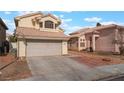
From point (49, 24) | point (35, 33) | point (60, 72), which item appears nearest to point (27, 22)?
point (35, 33)

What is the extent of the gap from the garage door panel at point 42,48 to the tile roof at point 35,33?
0.68 meters

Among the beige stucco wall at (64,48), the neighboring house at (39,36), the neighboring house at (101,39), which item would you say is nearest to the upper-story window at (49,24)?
the neighboring house at (39,36)

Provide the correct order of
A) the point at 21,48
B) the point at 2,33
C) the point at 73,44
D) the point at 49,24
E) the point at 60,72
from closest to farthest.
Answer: the point at 60,72 < the point at 21,48 < the point at 73,44 < the point at 49,24 < the point at 2,33

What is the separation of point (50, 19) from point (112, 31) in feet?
24.1

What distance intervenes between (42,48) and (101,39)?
7075mm

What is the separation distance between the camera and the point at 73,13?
12.0 m

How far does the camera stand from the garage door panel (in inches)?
667

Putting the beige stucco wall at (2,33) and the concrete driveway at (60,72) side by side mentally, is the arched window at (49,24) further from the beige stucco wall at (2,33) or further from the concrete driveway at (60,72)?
the concrete driveway at (60,72)

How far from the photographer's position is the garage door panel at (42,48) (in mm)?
16953

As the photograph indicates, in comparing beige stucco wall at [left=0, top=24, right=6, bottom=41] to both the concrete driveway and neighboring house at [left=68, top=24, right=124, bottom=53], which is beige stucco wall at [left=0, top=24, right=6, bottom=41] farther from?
the concrete driveway

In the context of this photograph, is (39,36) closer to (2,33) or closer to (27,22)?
(27,22)

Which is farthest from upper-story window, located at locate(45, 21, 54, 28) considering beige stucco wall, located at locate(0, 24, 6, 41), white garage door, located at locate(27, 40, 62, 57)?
beige stucco wall, located at locate(0, 24, 6, 41)

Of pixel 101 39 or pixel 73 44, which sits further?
pixel 101 39

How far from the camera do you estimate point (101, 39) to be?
2000 cm
